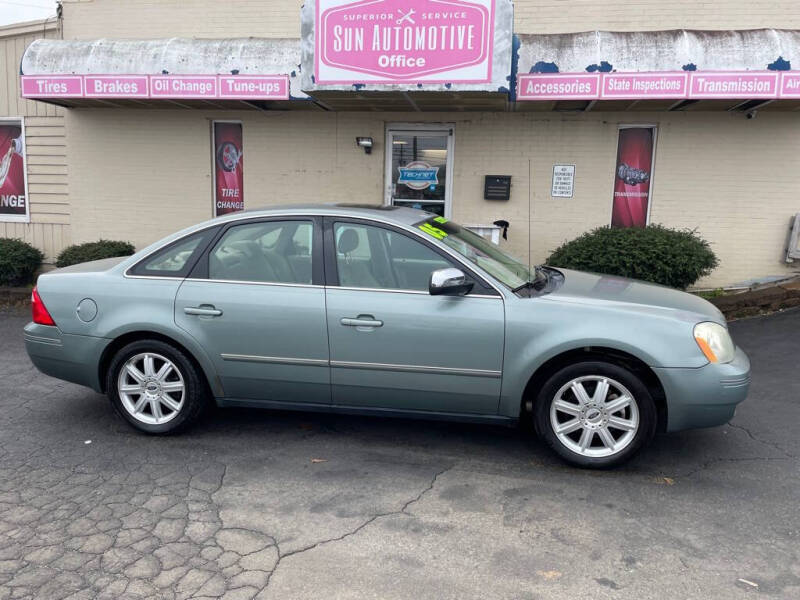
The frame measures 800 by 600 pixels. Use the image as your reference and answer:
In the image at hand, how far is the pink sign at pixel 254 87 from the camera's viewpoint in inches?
338

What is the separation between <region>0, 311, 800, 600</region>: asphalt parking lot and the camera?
306 centimetres

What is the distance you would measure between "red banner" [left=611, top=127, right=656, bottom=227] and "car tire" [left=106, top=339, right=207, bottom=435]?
6942mm

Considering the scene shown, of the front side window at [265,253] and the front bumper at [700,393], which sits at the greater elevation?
the front side window at [265,253]

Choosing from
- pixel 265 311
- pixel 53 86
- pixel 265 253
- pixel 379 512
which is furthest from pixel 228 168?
pixel 379 512

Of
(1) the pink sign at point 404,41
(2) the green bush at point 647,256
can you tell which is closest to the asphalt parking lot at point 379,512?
(2) the green bush at point 647,256

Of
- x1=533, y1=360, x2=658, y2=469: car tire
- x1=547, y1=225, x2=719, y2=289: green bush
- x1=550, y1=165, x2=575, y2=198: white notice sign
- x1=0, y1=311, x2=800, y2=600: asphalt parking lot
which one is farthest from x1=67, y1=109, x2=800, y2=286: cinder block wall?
x1=533, y1=360, x2=658, y2=469: car tire

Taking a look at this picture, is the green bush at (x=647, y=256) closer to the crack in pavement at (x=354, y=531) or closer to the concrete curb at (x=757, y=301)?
the concrete curb at (x=757, y=301)

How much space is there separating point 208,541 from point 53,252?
9055 millimetres

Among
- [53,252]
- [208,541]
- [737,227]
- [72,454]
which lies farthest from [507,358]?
[53,252]

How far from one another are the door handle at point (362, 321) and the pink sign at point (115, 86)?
20.3ft

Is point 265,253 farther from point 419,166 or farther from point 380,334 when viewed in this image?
point 419,166

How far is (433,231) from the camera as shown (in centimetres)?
456

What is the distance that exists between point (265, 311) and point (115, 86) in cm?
612

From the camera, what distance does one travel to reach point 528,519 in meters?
3.61
